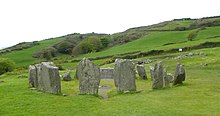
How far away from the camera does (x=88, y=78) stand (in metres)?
28.9

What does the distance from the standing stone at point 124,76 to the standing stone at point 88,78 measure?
6.71 ft

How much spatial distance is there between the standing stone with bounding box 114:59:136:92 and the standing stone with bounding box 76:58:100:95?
205 cm

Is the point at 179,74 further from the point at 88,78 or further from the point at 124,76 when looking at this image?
the point at 88,78

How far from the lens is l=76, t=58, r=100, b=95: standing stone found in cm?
2875

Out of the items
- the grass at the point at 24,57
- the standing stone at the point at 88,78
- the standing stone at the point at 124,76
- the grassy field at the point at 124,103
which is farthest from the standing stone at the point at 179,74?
the grass at the point at 24,57

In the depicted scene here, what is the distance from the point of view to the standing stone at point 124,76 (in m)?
30.2

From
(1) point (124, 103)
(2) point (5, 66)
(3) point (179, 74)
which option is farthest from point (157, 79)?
(2) point (5, 66)

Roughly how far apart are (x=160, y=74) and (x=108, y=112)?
10953 millimetres

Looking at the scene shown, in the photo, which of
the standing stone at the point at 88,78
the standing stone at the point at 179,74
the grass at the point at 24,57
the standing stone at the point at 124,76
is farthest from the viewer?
the grass at the point at 24,57

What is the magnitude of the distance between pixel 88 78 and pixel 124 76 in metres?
3.37

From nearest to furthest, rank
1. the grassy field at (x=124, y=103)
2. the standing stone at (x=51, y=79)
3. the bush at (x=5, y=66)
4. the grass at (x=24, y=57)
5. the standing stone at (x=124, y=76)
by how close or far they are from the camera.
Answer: the grassy field at (x=124, y=103) → the standing stone at (x=51, y=79) → the standing stone at (x=124, y=76) → the bush at (x=5, y=66) → the grass at (x=24, y=57)

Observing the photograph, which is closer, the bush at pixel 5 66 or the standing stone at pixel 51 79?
the standing stone at pixel 51 79

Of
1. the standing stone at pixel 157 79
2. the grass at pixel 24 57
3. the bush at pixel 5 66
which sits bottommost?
the standing stone at pixel 157 79

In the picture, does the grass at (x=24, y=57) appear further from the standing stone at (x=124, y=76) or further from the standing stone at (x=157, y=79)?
the standing stone at (x=157, y=79)
